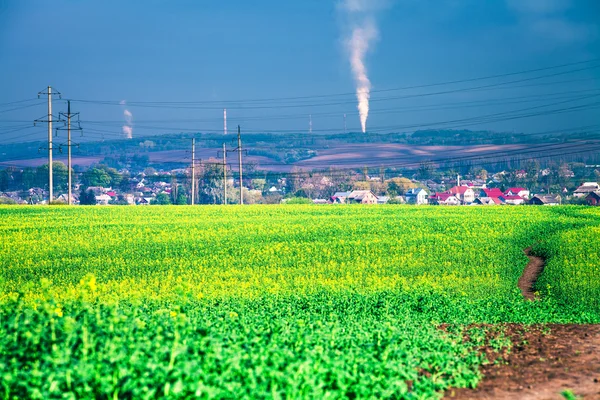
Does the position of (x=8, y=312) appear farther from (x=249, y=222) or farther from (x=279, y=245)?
A: (x=249, y=222)

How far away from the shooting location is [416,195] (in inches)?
5281

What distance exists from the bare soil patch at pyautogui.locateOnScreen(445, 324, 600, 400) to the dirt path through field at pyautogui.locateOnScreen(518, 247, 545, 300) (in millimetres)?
7924

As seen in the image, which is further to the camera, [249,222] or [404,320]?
[249,222]

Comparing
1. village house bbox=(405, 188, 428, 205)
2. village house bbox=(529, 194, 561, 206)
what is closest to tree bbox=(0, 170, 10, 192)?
village house bbox=(405, 188, 428, 205)

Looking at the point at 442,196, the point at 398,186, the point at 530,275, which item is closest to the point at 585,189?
the point at 442,196

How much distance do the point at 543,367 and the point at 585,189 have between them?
10413cm

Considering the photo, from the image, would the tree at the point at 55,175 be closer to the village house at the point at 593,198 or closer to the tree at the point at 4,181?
the tree at the point at 4,181

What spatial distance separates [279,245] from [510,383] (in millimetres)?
20812

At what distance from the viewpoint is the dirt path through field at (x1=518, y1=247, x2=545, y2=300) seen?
1010 inches

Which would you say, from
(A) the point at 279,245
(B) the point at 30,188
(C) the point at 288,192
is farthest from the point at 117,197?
(A) the point at 279,245

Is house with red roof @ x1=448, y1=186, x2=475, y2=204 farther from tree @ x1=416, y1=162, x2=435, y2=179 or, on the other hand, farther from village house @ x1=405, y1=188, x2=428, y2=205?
tree @ x1=416, y1=162, x2=435, y2=179

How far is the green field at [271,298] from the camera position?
10.6 meters

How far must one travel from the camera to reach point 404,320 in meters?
17.9

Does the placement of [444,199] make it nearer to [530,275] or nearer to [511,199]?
[511,199]
